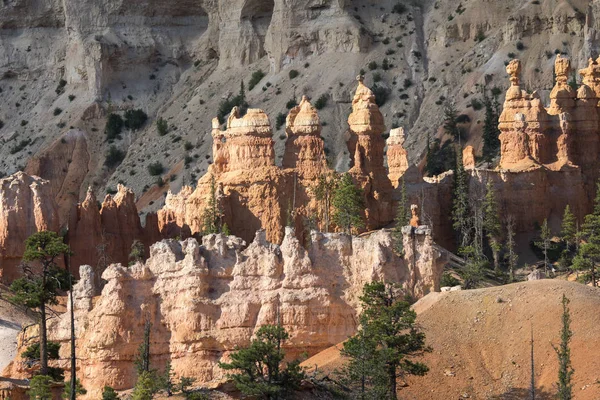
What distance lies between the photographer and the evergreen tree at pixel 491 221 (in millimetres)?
87438

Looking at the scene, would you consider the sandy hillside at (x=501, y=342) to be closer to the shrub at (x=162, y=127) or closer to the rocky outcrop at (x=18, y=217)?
the rocky outcrop at (x=18, y=217)

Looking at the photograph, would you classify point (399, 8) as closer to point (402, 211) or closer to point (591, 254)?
point (402, 211)

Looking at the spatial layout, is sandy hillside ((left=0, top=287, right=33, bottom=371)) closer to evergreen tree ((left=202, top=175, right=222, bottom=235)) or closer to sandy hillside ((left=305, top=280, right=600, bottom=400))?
evergreen tree ((left=202, top=175, right=222, bottom=235))

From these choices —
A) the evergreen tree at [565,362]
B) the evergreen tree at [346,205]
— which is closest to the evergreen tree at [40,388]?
the evergreen tree at [565,362]

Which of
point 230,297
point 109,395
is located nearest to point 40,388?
point 109,395

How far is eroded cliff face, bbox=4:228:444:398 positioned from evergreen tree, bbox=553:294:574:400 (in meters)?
7.85

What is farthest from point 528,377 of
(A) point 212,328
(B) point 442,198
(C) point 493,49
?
(C) point 493,49

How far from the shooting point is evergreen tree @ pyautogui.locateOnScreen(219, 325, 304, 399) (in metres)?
53.4

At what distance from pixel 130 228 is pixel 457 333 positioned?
29498mm

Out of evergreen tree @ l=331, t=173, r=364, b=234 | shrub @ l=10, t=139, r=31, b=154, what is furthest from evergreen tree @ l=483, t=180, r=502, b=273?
shrub @ l=10, t=139, r=31, b=154

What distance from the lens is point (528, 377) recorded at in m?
56.1

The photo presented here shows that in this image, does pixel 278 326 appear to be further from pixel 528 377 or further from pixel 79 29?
pixel 79 29

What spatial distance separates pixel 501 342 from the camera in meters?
57.8

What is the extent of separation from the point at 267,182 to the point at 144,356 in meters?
25.0
